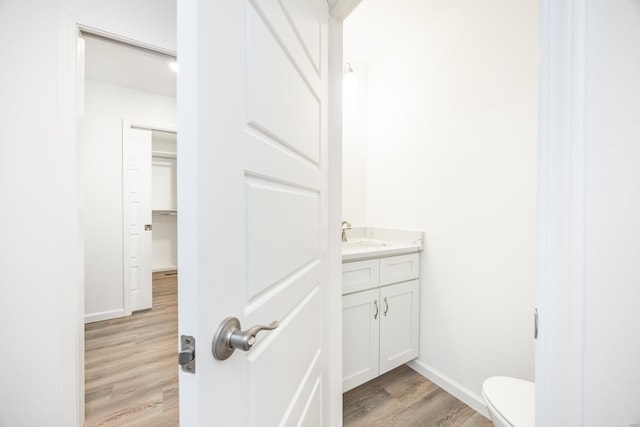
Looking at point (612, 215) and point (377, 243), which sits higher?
point (612, 215)

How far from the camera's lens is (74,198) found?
3.92 ft

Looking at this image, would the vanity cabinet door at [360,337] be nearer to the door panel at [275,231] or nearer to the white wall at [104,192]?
the door panel at [275,231]

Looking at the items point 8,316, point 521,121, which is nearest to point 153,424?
point 8,316

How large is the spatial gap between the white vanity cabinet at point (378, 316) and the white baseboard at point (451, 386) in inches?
4.1

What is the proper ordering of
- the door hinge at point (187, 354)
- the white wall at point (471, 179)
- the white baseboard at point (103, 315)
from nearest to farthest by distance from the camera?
the door hinge at point (187, 354)
the white wall at point (471, 179)
the white baseboard at point (103, 315)

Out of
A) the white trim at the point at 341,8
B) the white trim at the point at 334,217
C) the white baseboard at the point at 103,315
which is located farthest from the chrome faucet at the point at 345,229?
the white baseboard at the point at 103,315

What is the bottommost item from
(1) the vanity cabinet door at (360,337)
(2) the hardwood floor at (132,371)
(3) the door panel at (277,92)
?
(2) the hardwood floor at (132,371)

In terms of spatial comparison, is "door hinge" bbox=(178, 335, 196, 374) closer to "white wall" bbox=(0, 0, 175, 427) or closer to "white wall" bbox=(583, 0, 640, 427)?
"white wall" bbox=(583, 0, 640, 427)

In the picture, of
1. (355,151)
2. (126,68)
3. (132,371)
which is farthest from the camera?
(126,68)

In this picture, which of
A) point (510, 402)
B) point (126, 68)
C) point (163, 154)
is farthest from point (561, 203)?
point (163, 154)

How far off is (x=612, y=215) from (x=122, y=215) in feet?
11.7

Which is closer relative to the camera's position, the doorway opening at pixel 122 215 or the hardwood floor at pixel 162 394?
the hardwood floor at pixel 162 394

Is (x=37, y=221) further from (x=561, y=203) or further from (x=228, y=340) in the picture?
(x=561, y=203)

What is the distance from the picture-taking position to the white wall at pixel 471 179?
1332 mm
